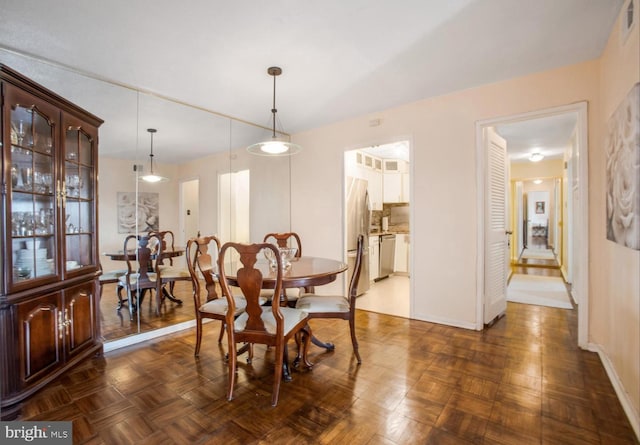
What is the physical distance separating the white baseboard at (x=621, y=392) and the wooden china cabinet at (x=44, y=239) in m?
3.62

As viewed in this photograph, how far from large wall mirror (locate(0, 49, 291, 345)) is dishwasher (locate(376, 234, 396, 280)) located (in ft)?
7.58

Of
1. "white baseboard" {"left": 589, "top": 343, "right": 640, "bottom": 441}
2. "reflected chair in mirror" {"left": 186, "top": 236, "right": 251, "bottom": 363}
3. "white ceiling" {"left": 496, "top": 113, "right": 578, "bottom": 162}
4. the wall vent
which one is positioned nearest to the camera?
"white baseboard" {"left": 589, "top": 343, "right": 640, "bottom": 441}

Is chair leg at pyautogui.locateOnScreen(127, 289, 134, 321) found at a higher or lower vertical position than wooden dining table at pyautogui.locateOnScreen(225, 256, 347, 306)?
lower

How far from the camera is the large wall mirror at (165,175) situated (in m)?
2.82

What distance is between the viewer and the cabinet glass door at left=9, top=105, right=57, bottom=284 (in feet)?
6.61

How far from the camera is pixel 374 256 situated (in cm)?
561

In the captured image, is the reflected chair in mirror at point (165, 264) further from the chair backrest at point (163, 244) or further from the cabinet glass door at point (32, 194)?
the cabinet glass door at point (32, 194)

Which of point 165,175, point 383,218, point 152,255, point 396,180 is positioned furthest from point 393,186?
point 152,255

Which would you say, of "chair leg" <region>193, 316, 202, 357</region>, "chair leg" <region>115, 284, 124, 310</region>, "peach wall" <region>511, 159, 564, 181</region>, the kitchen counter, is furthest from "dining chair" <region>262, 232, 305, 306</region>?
"peach wall" <region>511, 159, 564, 181</region>

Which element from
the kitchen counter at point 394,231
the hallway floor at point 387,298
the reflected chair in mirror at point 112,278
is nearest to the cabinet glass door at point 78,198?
the reflected chair in mirror at point 112,278

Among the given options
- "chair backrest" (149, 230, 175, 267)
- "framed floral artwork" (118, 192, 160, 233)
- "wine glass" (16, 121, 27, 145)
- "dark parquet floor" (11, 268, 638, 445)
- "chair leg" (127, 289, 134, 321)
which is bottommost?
"dark parquet floor" (11, 268, 638, 445)

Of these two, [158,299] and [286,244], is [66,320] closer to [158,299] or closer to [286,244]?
[158,299]

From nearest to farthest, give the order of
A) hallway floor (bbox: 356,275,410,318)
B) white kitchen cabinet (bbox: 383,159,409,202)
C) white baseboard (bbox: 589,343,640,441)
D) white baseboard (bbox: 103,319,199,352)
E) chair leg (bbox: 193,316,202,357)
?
white baseboard (bbox: 589,343,640,441)
chair leg (bbox: 193,316,202,357)
white baseboard (bbox: 103,319,199,352)
hallway floor (bbox: 356,275,410,318)
white kitchen cabinet (bbox: 383,159,409,202)

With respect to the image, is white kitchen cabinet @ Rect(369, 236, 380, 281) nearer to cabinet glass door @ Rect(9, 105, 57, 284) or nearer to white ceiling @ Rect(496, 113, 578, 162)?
white ceiling @ Rect(496, 113, 578, 162)
